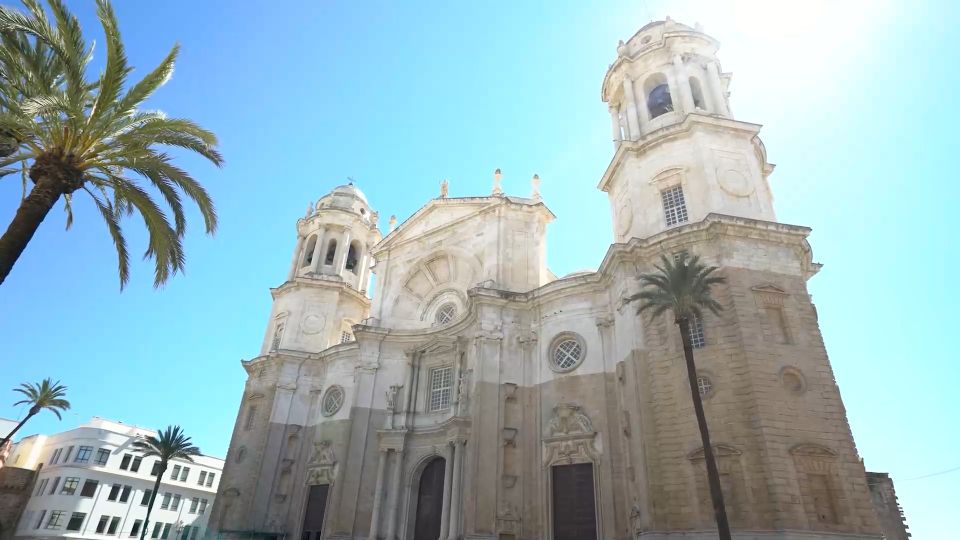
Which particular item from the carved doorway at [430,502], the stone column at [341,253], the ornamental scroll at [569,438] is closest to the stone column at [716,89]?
the ornamental scroll at [569,438]

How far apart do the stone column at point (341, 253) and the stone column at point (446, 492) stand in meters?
16.9

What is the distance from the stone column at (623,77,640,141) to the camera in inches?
1057

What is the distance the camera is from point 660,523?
1786 cm

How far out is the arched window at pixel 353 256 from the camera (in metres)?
40.7

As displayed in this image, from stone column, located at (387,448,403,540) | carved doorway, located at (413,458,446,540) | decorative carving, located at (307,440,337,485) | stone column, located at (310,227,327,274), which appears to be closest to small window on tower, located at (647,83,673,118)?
carved doorway, located at (413,458,446,540)

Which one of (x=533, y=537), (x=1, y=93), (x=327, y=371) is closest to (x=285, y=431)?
(x=327, y=371)

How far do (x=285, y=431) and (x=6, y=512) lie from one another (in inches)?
1246

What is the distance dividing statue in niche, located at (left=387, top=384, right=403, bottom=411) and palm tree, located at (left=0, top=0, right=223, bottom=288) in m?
16.5

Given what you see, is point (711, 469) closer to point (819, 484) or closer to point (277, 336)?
point (819, 484)

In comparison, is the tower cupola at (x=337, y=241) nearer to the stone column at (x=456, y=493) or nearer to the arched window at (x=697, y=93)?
the stone column at (x=456, y=493)

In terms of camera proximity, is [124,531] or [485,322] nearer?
[485,322]

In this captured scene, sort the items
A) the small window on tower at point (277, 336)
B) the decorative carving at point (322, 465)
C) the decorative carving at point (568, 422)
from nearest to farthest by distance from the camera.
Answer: the decorative carving at point (568, 422)
the decorative carving at point (322, 465)
the small window on tower at point (277, 336)

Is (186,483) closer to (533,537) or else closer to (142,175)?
(533,537)

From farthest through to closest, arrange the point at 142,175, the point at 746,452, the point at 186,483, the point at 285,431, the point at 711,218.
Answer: the point at 186,483
the point at 285,431
the point at 711,218
the point at 746,452
the point at 142,175
